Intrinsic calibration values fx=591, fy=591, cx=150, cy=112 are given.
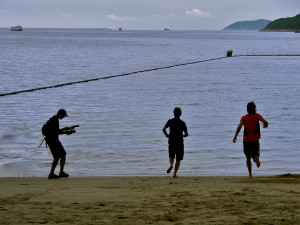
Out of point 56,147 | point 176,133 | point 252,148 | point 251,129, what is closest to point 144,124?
point 56,147

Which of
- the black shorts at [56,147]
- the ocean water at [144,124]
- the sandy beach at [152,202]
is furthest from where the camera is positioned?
the ocean water at [144,124]

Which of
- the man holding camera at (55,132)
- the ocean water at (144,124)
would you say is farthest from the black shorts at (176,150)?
the man holding camera at (55,132)

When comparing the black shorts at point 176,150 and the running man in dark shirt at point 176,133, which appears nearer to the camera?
the running man in dark shirt at point 176,133

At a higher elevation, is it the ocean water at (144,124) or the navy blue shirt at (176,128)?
the navy blue shirt at (176,128)

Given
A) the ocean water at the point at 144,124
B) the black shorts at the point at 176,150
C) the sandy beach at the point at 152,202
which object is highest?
the black shorts at the point at 176,150

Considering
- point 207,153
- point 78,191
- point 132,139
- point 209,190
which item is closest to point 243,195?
point 209,190

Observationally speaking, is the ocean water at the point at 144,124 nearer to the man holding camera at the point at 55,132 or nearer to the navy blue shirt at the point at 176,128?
the man holding camera at the point at 55,132

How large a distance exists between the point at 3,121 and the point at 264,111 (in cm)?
1138

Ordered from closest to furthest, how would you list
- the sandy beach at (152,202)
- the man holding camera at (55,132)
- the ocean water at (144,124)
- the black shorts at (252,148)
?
the sandy beach at (152,202) → the black shorts at (252,148) → the man holding camera at (55,132) → the ocean water at (144,124)

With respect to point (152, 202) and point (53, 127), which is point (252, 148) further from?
point (53, 127)

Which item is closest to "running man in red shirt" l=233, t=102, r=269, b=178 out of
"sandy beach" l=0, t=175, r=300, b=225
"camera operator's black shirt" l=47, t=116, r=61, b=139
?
"sandy beach" l=0, t=175, r=300, b=225

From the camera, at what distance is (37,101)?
30.8m

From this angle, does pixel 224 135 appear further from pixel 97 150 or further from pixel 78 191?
pixel 78 191

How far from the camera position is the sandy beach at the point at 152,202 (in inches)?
314
